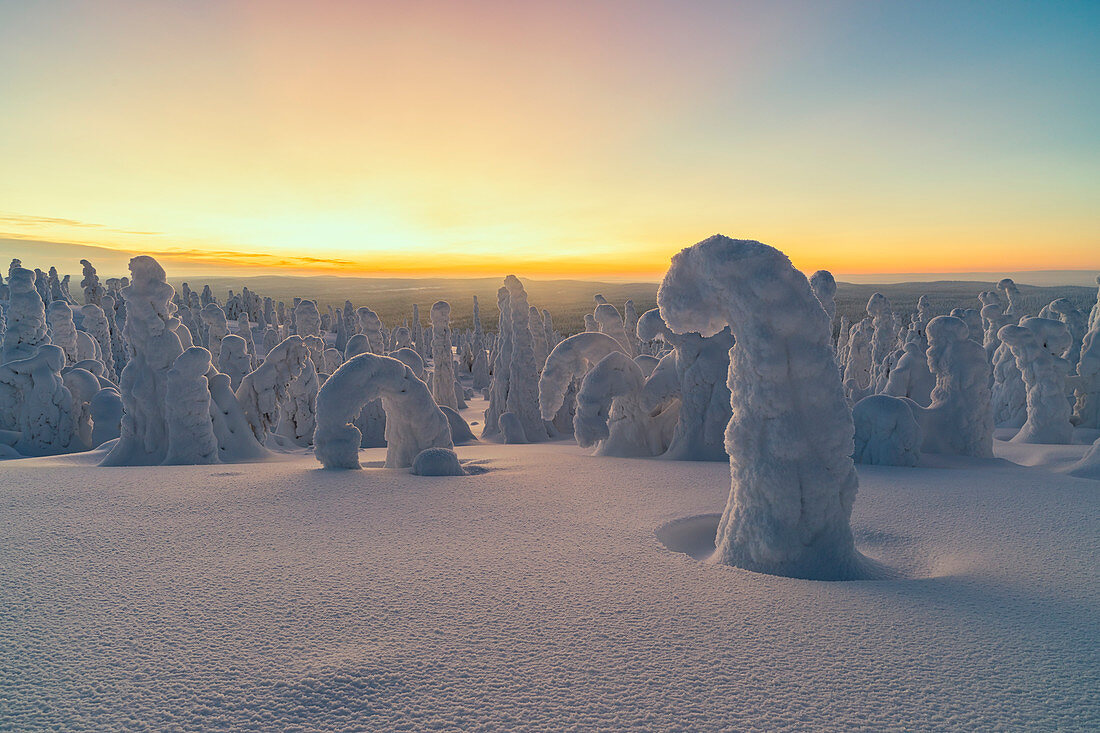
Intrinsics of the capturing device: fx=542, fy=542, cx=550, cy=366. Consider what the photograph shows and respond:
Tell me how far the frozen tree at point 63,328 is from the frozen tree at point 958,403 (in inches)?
1166

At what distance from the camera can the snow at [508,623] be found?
7.23 ft

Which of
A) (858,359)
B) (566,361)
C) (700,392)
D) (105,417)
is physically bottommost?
(105,417)

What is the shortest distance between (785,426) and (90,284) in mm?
61859

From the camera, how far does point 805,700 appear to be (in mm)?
2266

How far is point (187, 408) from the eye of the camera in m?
10.6

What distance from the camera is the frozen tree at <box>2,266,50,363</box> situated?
16094 mm

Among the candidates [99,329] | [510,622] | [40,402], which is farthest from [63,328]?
[510,622]

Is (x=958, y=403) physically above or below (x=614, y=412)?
above

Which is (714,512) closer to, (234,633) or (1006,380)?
(234,633)

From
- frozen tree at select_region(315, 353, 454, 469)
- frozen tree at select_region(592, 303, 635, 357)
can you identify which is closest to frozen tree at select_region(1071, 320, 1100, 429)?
frozen tree at select_region(592, 303, 635, 357)

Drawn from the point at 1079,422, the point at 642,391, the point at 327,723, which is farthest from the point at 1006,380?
the point at 327,723

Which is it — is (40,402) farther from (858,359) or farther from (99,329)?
(858,359)

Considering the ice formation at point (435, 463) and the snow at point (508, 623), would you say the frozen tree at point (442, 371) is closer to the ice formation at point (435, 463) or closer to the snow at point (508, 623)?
the ice formation at point (435, 463)

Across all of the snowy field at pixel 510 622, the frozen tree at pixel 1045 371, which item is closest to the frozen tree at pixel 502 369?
the frozen tree at pixel 1045 371
